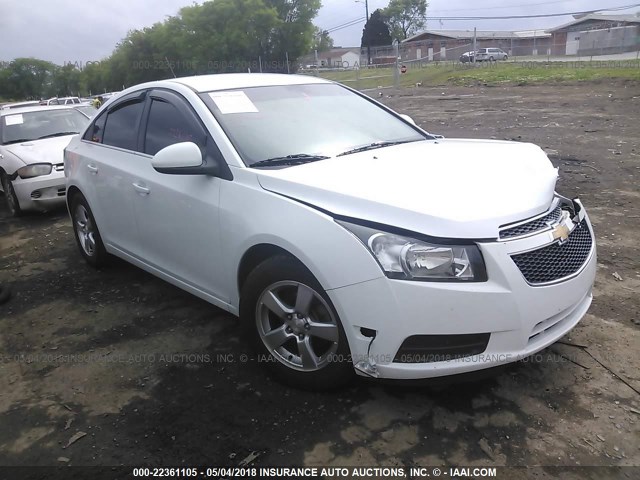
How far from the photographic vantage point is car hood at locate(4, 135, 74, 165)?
737 centimetres

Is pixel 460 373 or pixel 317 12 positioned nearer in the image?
pixel 460 373

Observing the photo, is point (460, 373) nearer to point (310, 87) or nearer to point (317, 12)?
point (310, 87)

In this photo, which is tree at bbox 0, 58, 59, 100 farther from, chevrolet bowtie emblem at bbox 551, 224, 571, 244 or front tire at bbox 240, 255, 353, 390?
chevrolet bowtie emblem at bbox 551, 224, 571, 244

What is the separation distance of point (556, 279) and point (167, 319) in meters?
2.73

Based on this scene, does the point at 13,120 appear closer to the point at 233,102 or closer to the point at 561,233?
the point at 233,102

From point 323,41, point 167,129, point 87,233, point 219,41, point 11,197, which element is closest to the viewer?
point 167,129

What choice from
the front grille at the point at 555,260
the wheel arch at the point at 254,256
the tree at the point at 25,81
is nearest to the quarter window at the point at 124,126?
the wheel arch at the point at 254,256

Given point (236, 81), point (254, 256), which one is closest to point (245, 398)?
point (254, 256)

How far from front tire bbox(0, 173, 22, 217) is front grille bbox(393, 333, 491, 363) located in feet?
22.7

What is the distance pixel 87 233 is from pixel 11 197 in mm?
3610

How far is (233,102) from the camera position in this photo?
11.5ft

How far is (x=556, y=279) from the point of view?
2.51 meters

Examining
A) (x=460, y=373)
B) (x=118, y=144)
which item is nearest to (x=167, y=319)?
(x=118, y=144)

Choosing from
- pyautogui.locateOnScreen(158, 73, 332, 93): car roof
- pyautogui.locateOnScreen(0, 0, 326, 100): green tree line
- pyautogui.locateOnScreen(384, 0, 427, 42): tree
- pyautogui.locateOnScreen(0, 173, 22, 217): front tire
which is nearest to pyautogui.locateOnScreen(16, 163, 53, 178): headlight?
pyautogui.locateOnScreen(0, 173, 22, 217): front tire
